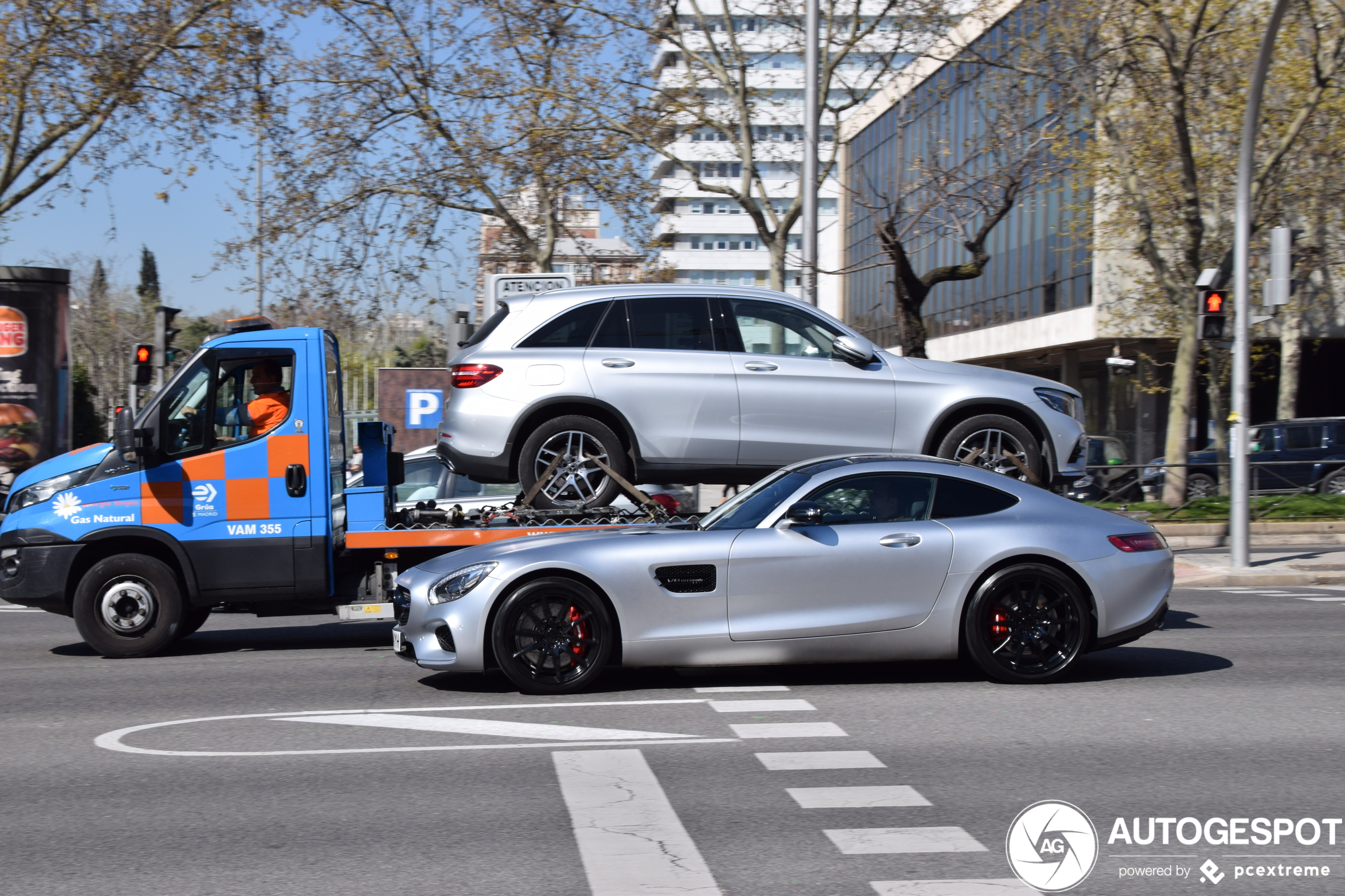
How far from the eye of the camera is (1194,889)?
4547 mm

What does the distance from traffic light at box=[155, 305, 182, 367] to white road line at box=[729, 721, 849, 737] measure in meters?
13.6

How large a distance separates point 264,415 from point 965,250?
102 feet

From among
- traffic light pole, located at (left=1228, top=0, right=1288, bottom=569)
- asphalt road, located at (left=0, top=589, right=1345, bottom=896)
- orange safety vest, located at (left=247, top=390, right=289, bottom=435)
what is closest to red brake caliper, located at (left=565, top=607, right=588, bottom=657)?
asphalt road, located at (left=0, top=589, right=1345, bottom=896)

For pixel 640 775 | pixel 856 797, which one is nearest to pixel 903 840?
pixel 856 797

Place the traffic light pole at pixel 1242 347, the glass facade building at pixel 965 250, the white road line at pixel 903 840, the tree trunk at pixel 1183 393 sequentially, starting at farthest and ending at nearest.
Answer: the glass facade building at pixel 965 250 → the tree trunk at pixel 1183 393 → the traffic light pole at pixel 1242 347 → the white road line at pixel 903 840

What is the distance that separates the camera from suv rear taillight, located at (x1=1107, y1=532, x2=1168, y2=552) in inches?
324

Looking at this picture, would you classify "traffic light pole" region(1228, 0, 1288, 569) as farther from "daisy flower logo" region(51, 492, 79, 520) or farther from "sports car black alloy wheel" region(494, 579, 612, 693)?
"daisy flower logo" region(51, 492, 79, 520)

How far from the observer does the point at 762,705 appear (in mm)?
7672

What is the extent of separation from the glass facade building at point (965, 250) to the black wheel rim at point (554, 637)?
21.8 metres

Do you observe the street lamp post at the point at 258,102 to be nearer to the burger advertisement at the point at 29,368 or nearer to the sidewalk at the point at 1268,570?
the burger advertisement at the point at 29,368

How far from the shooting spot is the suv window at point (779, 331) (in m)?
9.56

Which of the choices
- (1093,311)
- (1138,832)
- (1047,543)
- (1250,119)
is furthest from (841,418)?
(1093,311)

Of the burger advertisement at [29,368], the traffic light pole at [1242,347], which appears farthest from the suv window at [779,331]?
the burger advertisement at [29,368]

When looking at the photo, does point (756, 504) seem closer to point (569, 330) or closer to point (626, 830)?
point (569, 330)
